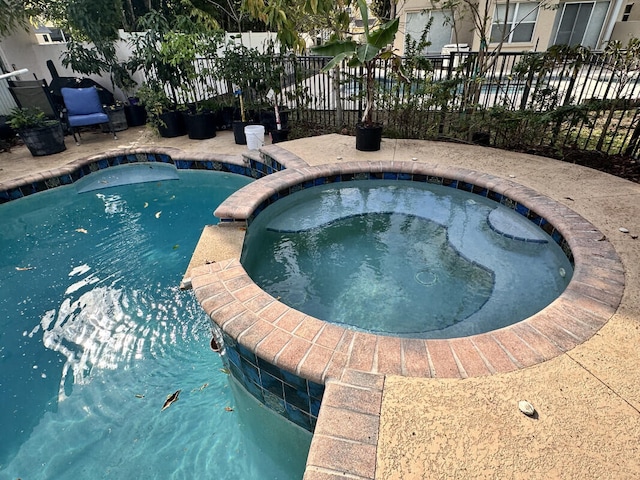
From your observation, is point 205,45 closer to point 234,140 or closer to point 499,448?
point 234,140

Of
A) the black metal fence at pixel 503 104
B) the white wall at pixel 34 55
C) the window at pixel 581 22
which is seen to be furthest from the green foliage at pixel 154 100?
the window at pixel 581 22

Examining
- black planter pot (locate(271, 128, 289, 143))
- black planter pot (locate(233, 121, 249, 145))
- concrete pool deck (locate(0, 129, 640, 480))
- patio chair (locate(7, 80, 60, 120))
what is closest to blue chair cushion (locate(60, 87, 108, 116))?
patio chair (locate(7, 80, 60, 120))

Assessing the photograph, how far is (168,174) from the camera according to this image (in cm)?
609

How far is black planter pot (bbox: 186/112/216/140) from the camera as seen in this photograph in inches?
266

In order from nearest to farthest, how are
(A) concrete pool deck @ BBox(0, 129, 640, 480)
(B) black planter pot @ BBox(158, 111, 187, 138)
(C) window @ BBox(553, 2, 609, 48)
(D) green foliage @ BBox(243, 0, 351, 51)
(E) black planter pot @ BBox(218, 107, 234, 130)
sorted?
(A) concrete pool deck @ BBox(0, 129, 640, 480) → (D) green foliage @ BBox(243, 0, 351, 51) → (B) black planter pot @ BBox(158, 111, 187, 138) → (E) black planter pot @ BBox(218, 107, 234, 130) → (C) window @ BBox(553, 2, 609, 48)

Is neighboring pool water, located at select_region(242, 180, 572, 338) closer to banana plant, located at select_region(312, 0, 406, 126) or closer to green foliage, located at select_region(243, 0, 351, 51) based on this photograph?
banana plant, located at select_region(312, 0, 406, 126)

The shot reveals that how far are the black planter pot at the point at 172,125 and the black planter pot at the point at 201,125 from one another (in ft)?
1.00

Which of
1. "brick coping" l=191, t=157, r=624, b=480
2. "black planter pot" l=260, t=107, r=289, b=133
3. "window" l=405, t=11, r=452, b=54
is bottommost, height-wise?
"brick coping" l=191, t=157, r=624, b=480

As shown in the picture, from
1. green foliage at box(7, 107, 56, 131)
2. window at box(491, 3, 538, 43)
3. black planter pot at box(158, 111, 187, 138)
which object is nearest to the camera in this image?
green foliage at box(7, 107, 56, 131)

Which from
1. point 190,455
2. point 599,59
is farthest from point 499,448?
point 599,59

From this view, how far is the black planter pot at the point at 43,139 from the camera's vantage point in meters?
6.09

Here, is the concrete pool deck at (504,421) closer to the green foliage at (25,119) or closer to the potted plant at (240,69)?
the potted plant at (240,69)

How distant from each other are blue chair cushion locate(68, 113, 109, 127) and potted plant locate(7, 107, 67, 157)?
25cm

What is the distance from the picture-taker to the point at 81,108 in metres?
6.72
